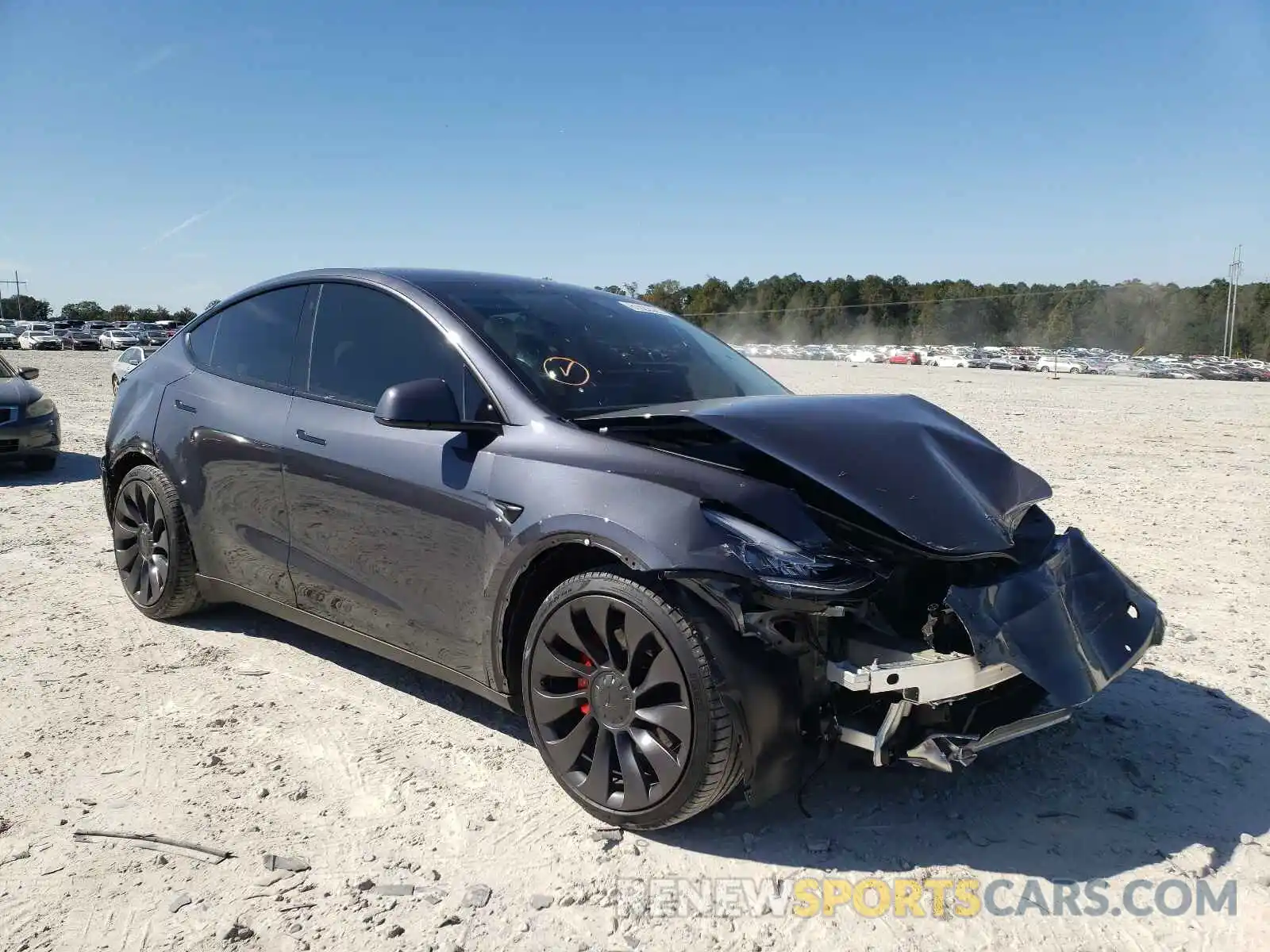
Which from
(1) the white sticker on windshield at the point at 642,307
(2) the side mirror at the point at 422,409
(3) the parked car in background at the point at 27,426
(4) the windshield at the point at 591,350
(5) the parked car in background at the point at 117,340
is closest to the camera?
(2) the side mirror at the point at 422,409

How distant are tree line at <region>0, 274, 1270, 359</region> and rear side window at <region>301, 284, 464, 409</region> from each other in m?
79.1

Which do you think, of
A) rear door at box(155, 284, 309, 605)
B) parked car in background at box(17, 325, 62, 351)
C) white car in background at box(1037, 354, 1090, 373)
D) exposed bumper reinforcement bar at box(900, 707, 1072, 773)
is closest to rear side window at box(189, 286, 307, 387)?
rear door at box(155, 284, 309, 605)

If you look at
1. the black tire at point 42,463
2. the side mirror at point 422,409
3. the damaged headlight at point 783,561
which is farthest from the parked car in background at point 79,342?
the damaged headlight at point 783,561

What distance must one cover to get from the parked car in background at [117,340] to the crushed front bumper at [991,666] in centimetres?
6093

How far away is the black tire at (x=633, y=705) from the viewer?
2602mm

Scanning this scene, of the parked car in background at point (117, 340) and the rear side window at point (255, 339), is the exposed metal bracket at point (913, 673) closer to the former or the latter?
the rear side window at point (255, 339)

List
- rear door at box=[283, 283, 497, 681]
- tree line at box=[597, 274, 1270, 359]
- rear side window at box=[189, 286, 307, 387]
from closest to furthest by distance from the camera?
1. rear door at box=[283, 283, 497, 681]
2. rear side window at box=[189, 286, 307, 387]
3. tree line at box=[597, 274, 1270, 359]

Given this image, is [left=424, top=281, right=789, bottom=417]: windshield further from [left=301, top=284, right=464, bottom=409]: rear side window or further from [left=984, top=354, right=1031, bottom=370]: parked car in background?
[left=984, top=354, right=1031, bottom=370]: parked car in background

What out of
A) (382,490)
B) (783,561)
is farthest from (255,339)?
(783,561)

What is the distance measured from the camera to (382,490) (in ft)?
11.4

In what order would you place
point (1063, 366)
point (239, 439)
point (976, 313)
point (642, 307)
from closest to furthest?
point (239, 439) < point (642, 307) < point (1063, 366) < point (976, 313)

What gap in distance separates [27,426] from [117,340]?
178ft

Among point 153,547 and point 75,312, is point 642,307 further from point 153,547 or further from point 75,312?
point 75,312

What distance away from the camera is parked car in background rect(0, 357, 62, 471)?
934cm
